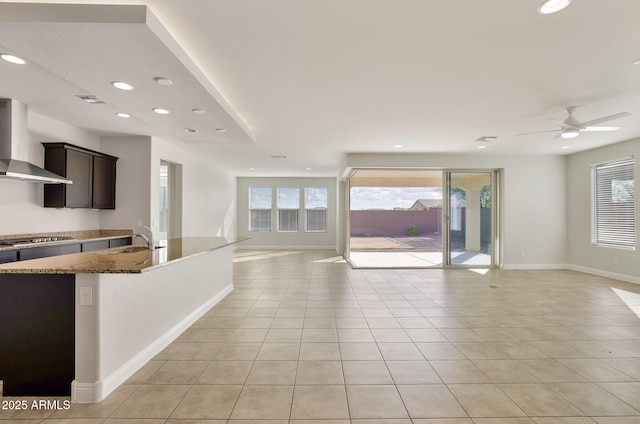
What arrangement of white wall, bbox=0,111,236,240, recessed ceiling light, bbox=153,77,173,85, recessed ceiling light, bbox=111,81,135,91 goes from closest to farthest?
recessed ceiling light, bbox=153,77,173,85 < recessed ceiling light, bbox=111,81,135,91 < white wall, bbox=0,111,236,240

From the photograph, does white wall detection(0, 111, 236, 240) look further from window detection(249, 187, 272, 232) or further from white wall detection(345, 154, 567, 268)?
white wall detection(345, 154, 567, 268)

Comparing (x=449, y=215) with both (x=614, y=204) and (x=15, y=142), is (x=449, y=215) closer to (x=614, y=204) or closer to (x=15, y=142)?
(x=614, y=204)

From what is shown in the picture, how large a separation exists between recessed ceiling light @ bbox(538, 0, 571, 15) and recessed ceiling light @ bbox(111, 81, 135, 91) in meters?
3.31

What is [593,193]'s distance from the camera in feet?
21.7

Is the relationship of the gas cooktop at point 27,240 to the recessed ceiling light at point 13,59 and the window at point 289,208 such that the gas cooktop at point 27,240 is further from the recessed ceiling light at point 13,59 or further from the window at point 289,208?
the window at point 289,208

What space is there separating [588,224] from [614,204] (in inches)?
26.9

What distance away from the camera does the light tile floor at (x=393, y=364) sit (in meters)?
2.02

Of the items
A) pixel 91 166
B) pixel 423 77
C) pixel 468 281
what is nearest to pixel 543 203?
pixel 468 281

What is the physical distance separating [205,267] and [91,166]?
2590 millimetres

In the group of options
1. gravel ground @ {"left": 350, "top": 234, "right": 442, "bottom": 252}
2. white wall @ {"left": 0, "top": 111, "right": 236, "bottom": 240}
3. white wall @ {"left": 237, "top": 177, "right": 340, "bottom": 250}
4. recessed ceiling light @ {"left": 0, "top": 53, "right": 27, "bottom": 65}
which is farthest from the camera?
gravel ground @ {"left": 350, "top": 234, "right": 442, "bottom": 252}

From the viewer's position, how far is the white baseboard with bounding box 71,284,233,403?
7.05 feet

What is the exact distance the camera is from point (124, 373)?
240 cm

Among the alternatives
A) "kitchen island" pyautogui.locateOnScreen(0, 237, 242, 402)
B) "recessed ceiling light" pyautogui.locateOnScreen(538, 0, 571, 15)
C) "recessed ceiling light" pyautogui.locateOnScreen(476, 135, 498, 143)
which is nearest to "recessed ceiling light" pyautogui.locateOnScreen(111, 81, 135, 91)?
"kitchen island" pyautogui.locateOnScreen(0, 237, 242, 402)

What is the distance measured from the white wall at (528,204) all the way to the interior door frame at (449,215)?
116 mm
